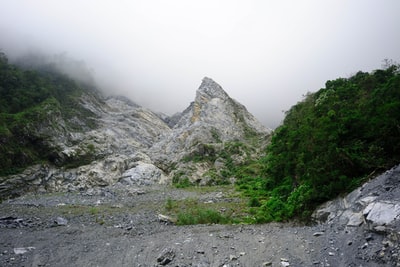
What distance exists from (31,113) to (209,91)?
57.5 meters

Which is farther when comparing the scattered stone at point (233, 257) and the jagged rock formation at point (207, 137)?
the jagged rock formation at point (207, 137)

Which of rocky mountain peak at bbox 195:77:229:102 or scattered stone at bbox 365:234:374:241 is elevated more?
rocky mountain peak at bbox 195:77:229:102

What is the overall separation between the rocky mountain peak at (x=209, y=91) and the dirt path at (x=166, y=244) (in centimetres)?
7772

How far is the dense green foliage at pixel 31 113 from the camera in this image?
64500 millimetres

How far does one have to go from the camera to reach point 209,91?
98.4 m

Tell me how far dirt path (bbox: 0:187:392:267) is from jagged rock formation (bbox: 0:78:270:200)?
34214mm

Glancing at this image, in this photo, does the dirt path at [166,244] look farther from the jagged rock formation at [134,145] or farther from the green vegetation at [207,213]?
the jagged rock formation at [134,145]

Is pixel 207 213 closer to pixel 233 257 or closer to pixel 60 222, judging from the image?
pixel 233 257

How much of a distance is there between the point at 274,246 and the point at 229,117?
78.4m

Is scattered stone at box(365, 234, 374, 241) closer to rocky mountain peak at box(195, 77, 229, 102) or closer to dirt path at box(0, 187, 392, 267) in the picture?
dirt path at box(0, 187, 392, 267)

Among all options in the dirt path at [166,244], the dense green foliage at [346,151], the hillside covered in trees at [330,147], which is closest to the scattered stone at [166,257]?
the dirt path at [166,244]

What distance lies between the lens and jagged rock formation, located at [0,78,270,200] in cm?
5853

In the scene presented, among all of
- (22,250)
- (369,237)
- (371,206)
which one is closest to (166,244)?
(22,250)

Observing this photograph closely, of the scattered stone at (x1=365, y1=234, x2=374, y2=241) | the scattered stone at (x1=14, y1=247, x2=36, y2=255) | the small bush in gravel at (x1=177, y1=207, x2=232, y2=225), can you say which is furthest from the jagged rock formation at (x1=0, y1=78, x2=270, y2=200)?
the scattered stone at (x1=365, y1=234, x2=374, y2=241)
